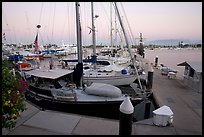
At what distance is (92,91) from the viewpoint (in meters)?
9.12

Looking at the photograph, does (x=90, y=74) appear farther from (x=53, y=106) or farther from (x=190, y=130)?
(x=190, y=130)

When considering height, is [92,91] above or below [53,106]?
above

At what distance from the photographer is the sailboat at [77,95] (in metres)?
8.93

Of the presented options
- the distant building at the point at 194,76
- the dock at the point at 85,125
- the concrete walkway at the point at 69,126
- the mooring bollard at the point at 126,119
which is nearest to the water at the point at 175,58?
the distant building at the point at 194,76

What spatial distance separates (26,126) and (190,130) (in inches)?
233

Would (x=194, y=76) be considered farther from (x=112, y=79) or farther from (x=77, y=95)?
(x=77, y=95)

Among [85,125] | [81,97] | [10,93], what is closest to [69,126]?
[85,125]

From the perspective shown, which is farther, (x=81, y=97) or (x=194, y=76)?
(x=194, y=76)

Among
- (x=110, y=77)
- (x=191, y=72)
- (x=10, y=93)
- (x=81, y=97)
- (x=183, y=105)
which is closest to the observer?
(x=10, y=93)

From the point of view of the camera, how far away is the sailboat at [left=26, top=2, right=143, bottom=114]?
8930mm

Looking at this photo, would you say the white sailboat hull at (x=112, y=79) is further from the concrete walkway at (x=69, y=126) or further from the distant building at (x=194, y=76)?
the concrete walkway at (x=69, y=126)

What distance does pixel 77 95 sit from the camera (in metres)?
9.39

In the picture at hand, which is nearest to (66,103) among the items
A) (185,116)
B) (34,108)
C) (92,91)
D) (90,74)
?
(92,91)

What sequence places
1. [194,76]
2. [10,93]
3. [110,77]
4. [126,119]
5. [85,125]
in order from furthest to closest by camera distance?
[110,77] < [194,76] < [85,125] < [126,119] < [10,93]
